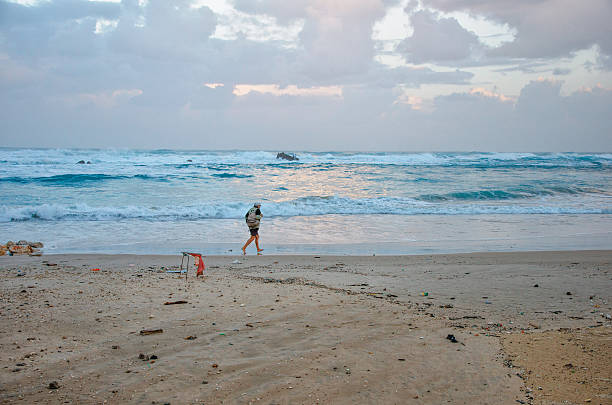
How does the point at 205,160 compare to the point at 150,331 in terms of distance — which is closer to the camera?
the point at 150,331

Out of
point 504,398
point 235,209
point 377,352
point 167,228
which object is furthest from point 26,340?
point 235,209

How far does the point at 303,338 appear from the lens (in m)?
4.61

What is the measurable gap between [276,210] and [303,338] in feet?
44.2

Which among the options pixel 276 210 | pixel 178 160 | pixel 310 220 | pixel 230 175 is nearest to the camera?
pixel 310 220

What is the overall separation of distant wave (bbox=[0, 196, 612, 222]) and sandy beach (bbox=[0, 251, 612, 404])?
8967mm

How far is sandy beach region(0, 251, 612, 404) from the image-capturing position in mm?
3525

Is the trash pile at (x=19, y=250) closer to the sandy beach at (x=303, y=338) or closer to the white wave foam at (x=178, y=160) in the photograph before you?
the sandy beach at (x=303, y=338)

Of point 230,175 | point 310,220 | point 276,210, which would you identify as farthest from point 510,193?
point 230,175

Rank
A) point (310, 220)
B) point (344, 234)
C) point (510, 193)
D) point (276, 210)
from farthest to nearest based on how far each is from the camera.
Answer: point (510, 193) < point (276, 210) < point (310, 220) < point (344, 234)

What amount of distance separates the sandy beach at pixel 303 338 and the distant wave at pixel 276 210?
8.97m

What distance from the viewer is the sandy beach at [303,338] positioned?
353 centimetres

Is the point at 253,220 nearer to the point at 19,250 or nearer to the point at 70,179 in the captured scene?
the point at 19,250

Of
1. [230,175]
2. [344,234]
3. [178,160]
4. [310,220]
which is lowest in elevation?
[344,234]

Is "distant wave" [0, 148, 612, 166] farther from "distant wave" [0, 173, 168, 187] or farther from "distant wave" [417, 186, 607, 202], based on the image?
"distant wave" [417, 186, 607, 202]
